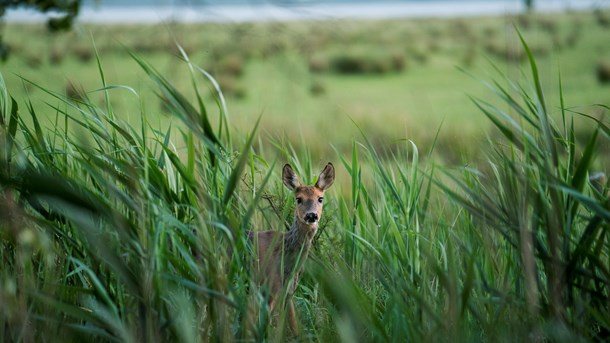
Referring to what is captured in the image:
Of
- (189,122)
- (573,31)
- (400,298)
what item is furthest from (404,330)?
(573,31)

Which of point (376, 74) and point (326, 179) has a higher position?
point (376, 74)

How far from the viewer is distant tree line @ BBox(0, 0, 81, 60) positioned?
465 cm

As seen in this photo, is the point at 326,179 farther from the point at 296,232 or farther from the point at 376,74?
the point at 376,74

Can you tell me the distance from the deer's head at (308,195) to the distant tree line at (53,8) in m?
2.27

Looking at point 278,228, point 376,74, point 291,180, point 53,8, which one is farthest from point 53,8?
point 376,74

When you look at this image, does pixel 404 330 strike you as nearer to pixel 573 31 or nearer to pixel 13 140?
pixel 13 140

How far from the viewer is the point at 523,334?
7.20ft

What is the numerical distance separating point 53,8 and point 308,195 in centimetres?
261

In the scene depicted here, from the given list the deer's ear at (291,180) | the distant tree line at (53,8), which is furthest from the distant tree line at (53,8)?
the deer's ear at (291,180)

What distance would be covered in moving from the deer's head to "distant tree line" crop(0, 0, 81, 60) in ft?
7.46

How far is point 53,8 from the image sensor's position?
4.90 meters

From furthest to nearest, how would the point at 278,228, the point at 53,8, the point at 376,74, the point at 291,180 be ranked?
the point at 376,74 < the point at 53,8 < the point at 291,180 < the point at 278,228

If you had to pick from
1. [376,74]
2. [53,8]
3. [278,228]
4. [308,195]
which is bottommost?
[278,228]

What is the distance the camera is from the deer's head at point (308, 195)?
9.36 feet
